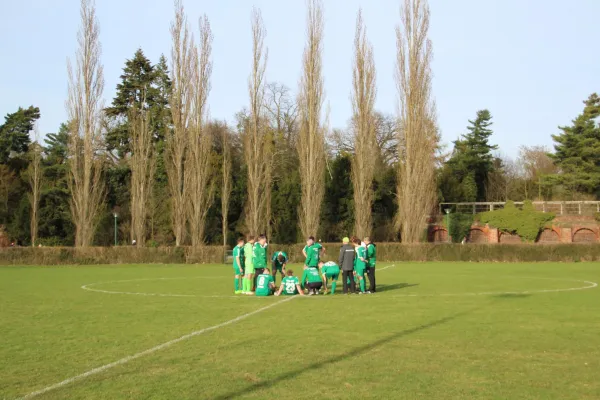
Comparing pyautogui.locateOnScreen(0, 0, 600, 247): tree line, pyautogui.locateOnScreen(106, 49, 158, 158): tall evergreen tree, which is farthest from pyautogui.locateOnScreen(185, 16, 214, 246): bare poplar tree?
pyautogui.locateOnScreen(106, 49, 158, 158): tall evergreen tree

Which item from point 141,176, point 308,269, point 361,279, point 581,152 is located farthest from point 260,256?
point 581,152

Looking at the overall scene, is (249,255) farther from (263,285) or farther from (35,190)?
(35,190)

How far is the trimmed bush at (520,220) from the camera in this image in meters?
55.7

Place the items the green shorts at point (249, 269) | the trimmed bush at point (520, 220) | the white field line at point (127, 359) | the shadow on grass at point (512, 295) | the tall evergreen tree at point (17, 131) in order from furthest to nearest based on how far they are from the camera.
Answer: the tall evergreen tree at point (17, 131) → the trimmed bush at point (520, 220) → the green shorts at point (249, 269) → the shadow on grass at point (512, 295) → the white field line at point (127, 359)

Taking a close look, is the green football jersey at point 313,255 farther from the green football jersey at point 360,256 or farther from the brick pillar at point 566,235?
the brick pillar at point 566,235

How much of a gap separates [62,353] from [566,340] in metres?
8.02

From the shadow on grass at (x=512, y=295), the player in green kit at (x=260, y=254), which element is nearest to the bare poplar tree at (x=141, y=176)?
the player in green kit at (x=260, y=254)

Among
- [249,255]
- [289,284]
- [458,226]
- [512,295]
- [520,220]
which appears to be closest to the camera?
[512,295]

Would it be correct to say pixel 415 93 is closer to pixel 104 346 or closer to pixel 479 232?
pixel 479 232

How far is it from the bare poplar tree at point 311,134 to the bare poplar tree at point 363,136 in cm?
257

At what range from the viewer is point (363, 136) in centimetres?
4828

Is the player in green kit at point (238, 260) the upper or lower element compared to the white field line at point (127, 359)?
upper

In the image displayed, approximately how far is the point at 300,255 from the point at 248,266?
2384 cm

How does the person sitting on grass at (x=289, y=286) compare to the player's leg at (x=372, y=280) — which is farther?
the player's leg at (x=372, y=280)
